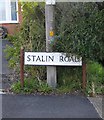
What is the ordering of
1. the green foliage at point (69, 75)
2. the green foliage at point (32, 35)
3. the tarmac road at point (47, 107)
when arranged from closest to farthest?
the tarmac road at point (47, 107) < the green foliage at point (69, 75) < the green foliage at point (32, 35)

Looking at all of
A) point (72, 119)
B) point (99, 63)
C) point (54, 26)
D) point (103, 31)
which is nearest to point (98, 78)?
point (99, 63)

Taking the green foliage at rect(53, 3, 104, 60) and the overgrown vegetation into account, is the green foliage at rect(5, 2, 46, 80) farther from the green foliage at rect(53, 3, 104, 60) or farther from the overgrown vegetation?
the green foliage at rect(53, 3, 104, 60)

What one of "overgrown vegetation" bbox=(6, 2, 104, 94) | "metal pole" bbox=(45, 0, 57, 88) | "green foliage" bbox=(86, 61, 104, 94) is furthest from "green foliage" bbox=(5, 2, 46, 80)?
"green foliage" bbox=(86, 61, 104, 94)

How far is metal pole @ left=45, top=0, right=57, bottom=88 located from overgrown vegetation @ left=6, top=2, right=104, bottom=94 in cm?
13

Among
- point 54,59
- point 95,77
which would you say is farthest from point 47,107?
point 95,77

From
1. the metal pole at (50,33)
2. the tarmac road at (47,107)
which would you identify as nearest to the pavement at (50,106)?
the tarmac road at (47,107)

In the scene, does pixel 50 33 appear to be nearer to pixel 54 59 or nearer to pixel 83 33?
pixel 54 59

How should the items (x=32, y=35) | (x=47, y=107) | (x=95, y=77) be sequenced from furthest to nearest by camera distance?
(x=32, y=35) → (x=95, y=77) → (x=47, y=107)

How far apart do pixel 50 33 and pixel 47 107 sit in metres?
1.90

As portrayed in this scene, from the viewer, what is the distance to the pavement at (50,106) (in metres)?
5.53

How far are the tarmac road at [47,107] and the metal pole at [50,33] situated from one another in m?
0.61

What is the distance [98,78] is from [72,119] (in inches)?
91.3

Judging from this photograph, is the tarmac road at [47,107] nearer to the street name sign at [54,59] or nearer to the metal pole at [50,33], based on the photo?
the metal pole at [50,33]

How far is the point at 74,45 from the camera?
6973 mm
